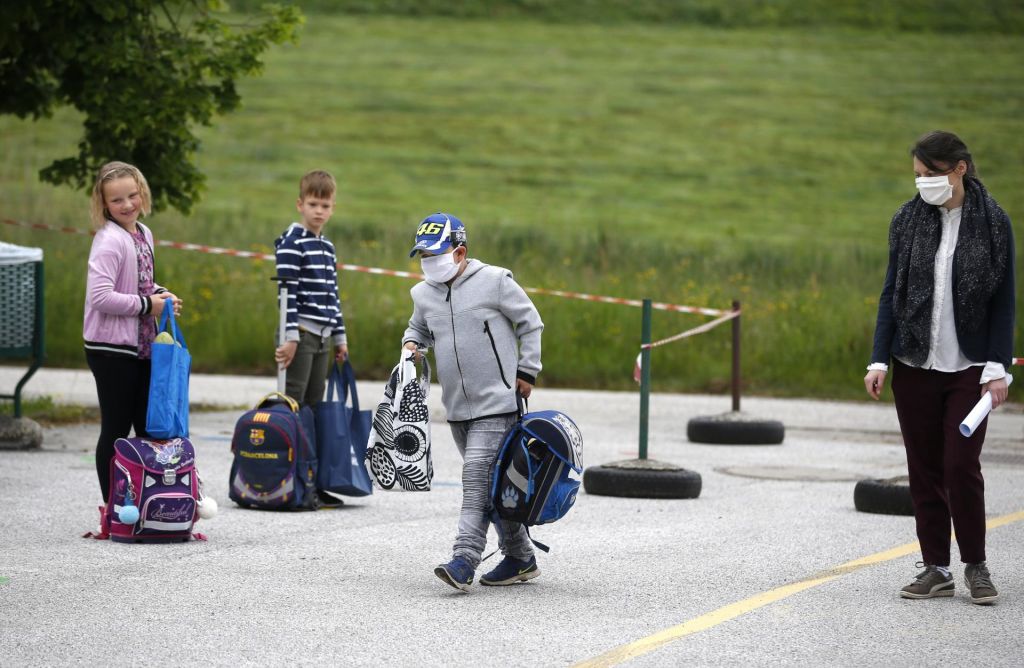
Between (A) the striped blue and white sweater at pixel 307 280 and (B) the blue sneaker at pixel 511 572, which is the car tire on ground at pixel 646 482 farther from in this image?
(B) the blue sneaker at pixel 511 572

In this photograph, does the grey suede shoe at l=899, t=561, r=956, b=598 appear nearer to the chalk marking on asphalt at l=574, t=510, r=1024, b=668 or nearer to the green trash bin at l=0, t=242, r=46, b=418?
the chalk marking on asphalt at l=574, t=510, r=1024, b=668

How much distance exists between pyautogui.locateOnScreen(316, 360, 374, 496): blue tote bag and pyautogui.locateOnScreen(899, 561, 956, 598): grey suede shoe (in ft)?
11.2

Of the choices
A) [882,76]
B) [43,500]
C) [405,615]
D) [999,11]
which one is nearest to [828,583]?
[405,615]

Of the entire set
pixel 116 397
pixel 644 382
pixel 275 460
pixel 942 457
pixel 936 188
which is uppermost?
pixel 936 188

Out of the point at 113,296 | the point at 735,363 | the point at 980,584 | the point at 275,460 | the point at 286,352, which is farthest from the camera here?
the point at 735,363

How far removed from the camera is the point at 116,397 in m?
8.09

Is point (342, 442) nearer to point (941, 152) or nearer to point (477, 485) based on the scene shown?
point (477, 485)

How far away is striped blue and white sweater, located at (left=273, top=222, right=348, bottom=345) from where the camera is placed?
30.2 ft

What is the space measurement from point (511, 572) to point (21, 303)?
5838mm

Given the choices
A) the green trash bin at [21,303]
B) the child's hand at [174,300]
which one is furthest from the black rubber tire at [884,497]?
the green trash bin at [21,303]

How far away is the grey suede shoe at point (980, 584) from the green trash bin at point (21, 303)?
23.7 feet

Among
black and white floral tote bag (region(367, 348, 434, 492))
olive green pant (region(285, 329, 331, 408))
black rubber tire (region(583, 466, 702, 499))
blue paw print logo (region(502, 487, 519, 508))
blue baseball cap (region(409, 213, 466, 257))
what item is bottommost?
black rubber tire (region(583, 466, 702, 499))

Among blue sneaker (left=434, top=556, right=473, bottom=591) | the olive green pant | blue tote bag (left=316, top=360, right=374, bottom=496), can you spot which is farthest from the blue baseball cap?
the olive green pant

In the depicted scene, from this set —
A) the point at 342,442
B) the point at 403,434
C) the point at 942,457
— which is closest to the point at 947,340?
the point at 942,457
